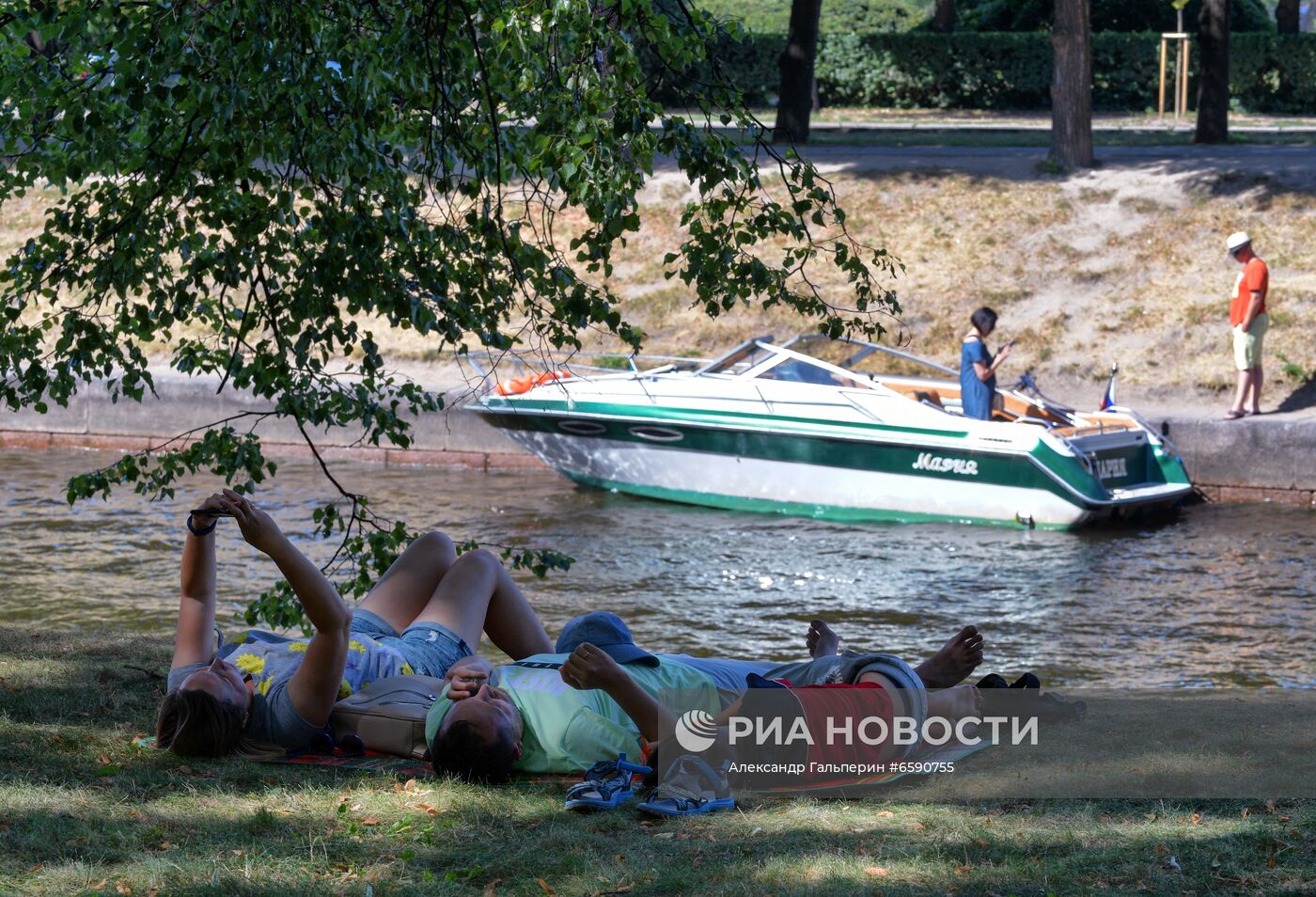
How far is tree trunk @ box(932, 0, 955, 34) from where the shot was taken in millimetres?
36969

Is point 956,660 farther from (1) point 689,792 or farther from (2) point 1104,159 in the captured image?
(2) point 1104,159

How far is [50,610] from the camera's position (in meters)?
10.2

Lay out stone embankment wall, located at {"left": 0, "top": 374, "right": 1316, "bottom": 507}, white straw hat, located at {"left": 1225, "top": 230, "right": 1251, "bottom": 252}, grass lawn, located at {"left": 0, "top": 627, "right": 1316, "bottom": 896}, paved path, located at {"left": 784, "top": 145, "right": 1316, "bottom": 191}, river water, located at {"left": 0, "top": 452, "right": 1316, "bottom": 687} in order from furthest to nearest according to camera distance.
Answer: paved path, located at {"left": 784, "top": 145, "right": 1316, "bottom": 191} < white straw hat, located at {"left": 1225, "top": 230, "right": 1251, "bottom": 252} < stone embankment wall, located at {"left": 0, "top": 374, "right": 1316, "bottom": 507} < river water, located at {"left": 0, "top": 452, "right": 1316, "bottom": 687} < grass lawn, located at {"left": 0, "top": 627, "right": 1316, "bottom": 896}

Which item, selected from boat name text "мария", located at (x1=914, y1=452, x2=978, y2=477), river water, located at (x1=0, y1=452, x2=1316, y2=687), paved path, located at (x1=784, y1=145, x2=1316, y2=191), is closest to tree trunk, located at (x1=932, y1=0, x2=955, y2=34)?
paved path, located at (x1=784, y1=145, x2=1316, y2=191)

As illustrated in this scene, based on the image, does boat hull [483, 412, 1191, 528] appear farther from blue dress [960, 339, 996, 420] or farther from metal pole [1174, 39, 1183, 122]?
metal pole [1174, 39, 1183, 122]

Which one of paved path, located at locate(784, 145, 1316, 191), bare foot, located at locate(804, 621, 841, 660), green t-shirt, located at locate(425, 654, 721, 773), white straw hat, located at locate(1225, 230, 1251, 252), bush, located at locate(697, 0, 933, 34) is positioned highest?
bush, located at locate(697, 0, 933, 34)

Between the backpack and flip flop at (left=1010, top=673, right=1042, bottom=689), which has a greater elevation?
flip flop at (left=1010, top=673, right=1042, bottom=689)

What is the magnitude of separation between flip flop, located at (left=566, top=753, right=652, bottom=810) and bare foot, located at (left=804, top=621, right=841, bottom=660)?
1107mm

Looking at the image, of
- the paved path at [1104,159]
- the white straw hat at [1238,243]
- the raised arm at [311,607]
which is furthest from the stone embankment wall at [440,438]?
the raised arm at [311,607]

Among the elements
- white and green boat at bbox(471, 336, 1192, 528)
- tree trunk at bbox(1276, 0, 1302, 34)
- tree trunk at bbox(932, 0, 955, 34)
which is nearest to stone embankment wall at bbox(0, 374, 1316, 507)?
white and green boat at bbox(471, 336, 1192, 528)

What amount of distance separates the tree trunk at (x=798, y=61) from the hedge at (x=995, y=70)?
9.47 metres

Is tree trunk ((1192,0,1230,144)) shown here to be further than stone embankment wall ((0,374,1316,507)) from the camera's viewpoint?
Yes

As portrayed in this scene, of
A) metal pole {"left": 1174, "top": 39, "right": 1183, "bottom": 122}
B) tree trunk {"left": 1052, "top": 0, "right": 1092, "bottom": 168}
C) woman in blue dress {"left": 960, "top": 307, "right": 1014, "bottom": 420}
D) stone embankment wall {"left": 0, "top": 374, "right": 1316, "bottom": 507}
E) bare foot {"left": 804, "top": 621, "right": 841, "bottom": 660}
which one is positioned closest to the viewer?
bare foot {"left": 804, "top": 621, "right": 841, "bottom": 660}

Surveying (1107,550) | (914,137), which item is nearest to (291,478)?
(1107,550)
